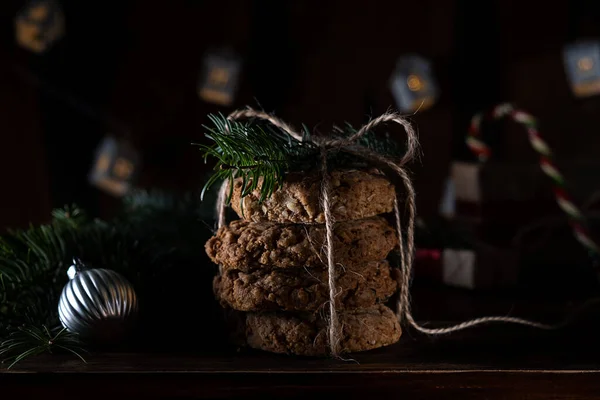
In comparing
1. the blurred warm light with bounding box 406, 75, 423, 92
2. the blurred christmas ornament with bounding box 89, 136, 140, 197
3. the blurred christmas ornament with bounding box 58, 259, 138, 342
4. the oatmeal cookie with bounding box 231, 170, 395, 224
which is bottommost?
the blurred christmas ornament with bounding box 58, 259, 138, 342

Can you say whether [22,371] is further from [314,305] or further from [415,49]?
[415,49]

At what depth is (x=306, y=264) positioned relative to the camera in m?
0.73

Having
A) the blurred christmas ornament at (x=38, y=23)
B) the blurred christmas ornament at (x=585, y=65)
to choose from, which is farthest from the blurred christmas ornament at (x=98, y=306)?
the blurred christmas ornament at (x=585, y=65)

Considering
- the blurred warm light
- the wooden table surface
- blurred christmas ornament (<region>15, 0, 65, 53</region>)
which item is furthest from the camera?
the blurred warm light

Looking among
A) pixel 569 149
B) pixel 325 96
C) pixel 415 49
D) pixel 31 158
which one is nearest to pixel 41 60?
pixel 31 158

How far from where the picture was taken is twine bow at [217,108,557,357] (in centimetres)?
72

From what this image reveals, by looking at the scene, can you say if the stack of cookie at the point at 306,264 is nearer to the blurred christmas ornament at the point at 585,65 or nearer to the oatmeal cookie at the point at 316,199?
the oatmeal cookie at the point at 316,199

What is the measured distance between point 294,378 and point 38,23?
162 centimetres

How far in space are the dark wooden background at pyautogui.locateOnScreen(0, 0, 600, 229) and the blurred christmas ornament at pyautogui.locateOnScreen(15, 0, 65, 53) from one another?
0.35 meters

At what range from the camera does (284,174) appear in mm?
745

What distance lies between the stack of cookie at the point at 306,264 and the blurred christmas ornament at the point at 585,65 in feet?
4.88

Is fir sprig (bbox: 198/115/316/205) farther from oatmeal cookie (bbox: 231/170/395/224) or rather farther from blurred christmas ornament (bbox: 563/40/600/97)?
blurred christmas ornament (bbox: 563/40/600/97)

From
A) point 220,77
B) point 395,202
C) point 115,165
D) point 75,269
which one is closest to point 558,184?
point 395,202

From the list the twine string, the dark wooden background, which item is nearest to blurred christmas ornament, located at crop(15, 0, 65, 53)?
the dark wooden background
